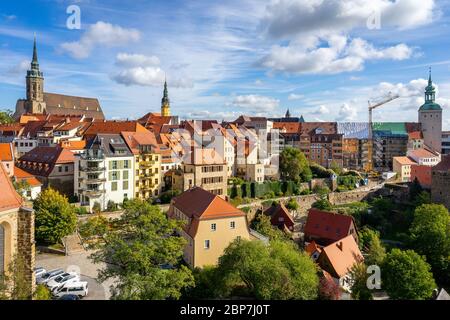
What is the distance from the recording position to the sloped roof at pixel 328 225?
3397cm

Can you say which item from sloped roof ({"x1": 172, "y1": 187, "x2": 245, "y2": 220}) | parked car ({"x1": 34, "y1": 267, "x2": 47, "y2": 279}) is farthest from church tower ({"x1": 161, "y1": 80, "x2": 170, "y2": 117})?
parked car ({"x1": 34, "y1": 267, "x2": 47, "y2": 279})

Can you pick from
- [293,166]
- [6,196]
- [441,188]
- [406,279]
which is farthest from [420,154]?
[6,196]

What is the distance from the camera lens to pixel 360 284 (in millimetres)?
22531

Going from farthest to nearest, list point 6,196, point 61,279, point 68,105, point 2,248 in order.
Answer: point 68,105, point 61,279, point 2,248, point 6,196

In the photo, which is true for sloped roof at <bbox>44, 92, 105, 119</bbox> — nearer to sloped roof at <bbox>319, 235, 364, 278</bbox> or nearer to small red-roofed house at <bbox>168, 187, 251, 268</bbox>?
small red-roofed house at <bbox>168, 187, 251, 268</bbox>

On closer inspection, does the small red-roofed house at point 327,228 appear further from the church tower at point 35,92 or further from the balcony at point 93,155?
the church tower at point 35,92

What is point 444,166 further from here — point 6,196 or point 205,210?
point 6,196

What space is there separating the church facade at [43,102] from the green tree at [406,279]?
75.9m

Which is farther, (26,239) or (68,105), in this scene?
(68,105)

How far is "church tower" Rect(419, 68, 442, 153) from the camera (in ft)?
263

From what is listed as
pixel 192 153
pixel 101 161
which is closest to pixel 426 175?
pixel 192 153

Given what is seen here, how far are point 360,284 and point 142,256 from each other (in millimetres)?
12823

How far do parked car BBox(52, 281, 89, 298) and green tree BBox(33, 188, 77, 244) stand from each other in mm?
8369

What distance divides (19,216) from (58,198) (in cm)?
1265
